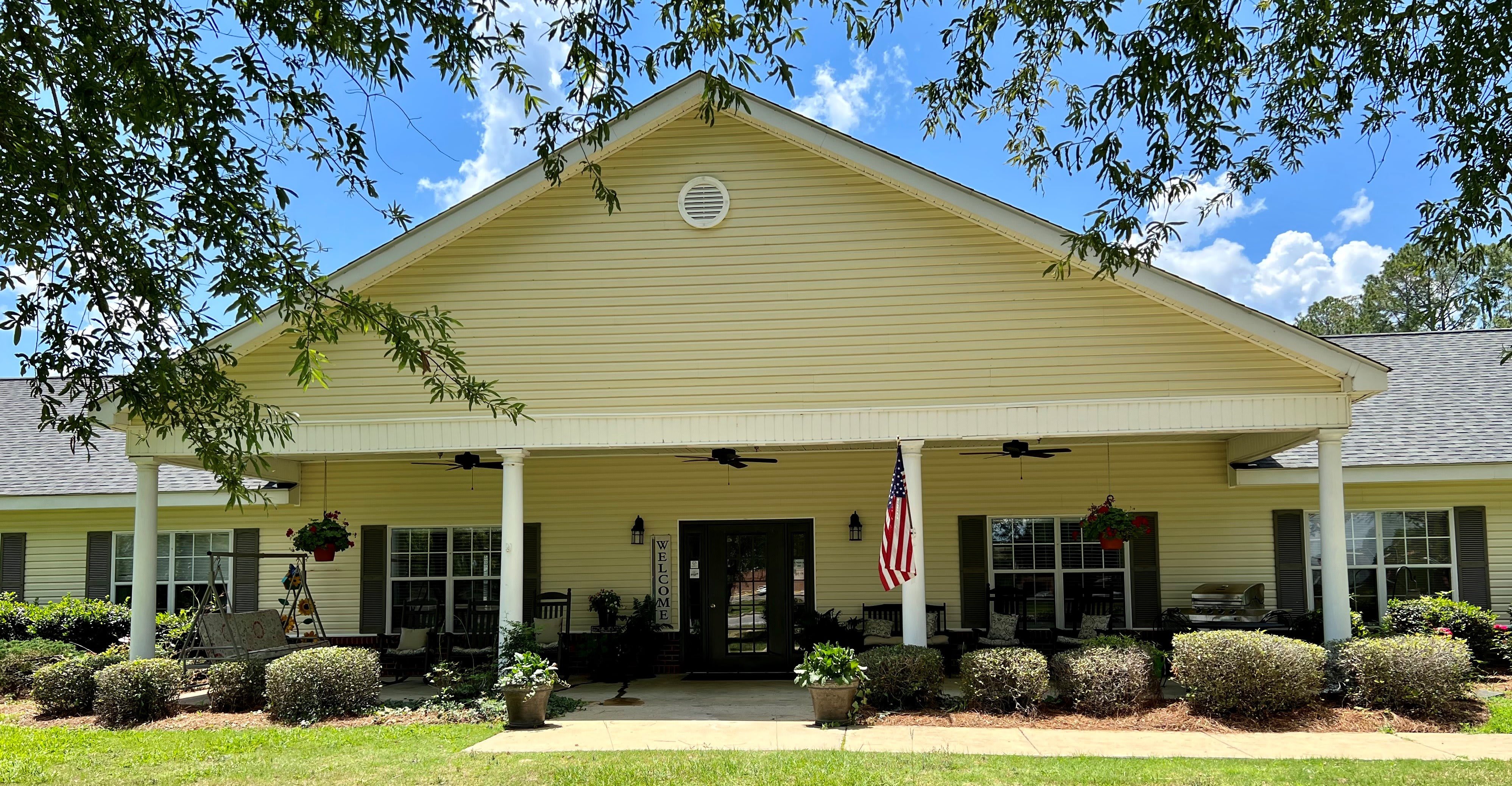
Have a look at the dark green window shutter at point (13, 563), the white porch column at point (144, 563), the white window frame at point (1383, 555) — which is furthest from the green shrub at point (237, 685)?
the white window frame at point (1383, 555)

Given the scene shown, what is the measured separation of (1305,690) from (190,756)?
947 centimetres

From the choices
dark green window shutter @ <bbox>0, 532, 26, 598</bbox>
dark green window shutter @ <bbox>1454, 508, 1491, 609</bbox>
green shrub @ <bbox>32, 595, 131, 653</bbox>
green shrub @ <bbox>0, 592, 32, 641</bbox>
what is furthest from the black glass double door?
dark green window shutter @ <bbox>0, 532, 26, 598</bbox>

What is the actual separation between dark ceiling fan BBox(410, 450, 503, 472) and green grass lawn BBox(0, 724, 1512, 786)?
462 centimetres

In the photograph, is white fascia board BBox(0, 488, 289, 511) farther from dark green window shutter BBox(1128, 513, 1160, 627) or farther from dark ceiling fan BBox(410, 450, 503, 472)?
dark green window shutter BBox(1128, 513, 1160, 627)

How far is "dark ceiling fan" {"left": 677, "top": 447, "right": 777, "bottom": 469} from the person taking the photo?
1332 centimetres

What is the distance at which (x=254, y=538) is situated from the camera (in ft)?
49.7

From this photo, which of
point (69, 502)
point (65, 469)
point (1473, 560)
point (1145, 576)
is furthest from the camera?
point (65, 469)

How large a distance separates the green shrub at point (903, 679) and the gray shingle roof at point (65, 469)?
9.40m

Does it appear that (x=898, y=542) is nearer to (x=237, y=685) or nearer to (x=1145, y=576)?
(x=1145, y=576)

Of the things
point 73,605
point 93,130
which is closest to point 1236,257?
point 73,605

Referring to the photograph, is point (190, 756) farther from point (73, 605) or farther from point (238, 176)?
point (73, 605)

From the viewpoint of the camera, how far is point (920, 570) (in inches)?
434

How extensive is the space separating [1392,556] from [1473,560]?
88 cm

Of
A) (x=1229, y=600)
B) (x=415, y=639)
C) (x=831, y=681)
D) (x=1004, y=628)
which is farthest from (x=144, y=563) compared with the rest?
(x=1229, y=600)
